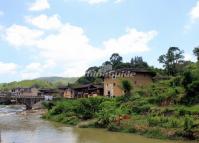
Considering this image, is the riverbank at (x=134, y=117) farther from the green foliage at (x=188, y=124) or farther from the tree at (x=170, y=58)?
the tree at (x=170, y=58)

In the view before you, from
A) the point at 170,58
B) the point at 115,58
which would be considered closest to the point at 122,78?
the point at 170,58

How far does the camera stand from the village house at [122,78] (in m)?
76.2

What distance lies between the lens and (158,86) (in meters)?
62.2

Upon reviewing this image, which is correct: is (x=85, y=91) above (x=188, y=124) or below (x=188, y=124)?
above

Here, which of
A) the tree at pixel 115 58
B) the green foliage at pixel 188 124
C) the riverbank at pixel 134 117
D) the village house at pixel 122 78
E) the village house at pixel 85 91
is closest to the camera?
the green foliage at pixel 188 124

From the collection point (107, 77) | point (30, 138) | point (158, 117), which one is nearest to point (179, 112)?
point (158, 117)

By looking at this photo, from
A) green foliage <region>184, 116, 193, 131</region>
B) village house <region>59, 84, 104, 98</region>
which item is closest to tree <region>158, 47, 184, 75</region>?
village house <region>59, 84, 104, 98</region>

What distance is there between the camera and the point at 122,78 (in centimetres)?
7781

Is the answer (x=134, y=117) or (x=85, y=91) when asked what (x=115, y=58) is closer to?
(x=85, y=91)

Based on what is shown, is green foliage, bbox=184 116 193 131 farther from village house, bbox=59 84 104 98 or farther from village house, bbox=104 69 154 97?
village house, bbox=59 84 104 98

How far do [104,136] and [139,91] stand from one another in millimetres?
19140

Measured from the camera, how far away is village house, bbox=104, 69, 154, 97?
76250mm

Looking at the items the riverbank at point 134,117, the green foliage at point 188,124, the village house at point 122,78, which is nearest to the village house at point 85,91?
the village house at point 122,78

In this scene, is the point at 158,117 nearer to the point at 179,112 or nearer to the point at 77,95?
the point at 179,112
